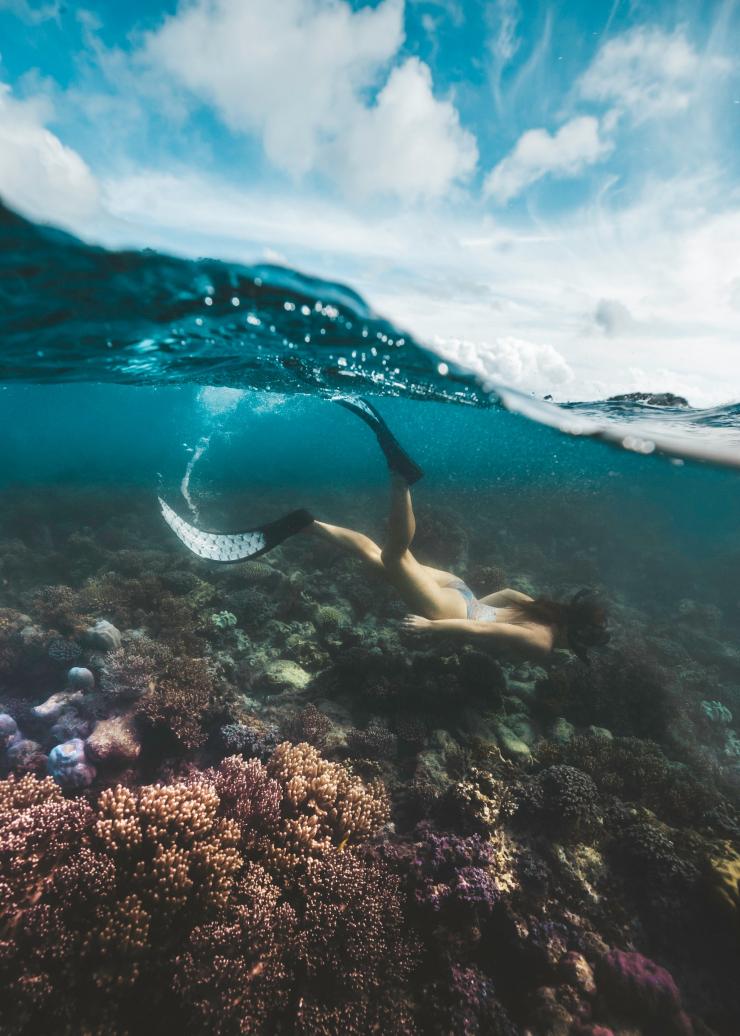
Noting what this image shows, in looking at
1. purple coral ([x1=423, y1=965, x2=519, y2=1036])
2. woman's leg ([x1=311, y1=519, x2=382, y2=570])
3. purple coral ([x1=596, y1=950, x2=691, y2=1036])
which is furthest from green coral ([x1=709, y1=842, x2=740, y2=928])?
woman's leg ([x1=311, y1=519, x2=382, y2=570])

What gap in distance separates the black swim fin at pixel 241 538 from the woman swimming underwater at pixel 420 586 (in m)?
0.02

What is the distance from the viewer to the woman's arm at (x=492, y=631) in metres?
5.68

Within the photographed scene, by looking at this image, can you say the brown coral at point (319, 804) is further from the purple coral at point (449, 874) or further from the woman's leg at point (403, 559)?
the woman's leg at point (403, 559)

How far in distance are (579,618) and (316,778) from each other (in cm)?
472

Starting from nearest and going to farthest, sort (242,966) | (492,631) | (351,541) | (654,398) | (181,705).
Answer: (242,966)
(492,631)
(181,705)
(351,541)
(654,398)

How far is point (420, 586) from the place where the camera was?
6.66 meters

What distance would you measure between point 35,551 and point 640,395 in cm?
1990

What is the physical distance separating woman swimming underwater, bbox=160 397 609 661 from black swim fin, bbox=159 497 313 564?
0.02 meters

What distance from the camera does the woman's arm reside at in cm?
568

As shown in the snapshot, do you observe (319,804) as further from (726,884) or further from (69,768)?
(726,884)

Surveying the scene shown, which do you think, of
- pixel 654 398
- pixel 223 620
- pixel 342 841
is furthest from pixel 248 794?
pixel 654 398

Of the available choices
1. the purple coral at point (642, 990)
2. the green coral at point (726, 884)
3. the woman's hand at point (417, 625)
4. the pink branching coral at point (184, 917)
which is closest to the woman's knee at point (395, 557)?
the woman's hand at point (417, 625)

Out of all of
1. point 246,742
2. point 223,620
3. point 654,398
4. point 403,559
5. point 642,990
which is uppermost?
point 654,398

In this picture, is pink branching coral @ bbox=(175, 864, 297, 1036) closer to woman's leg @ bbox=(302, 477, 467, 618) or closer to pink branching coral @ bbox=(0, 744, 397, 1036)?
pink branching coral @ bbox=(0, 744, 397, 1036)
